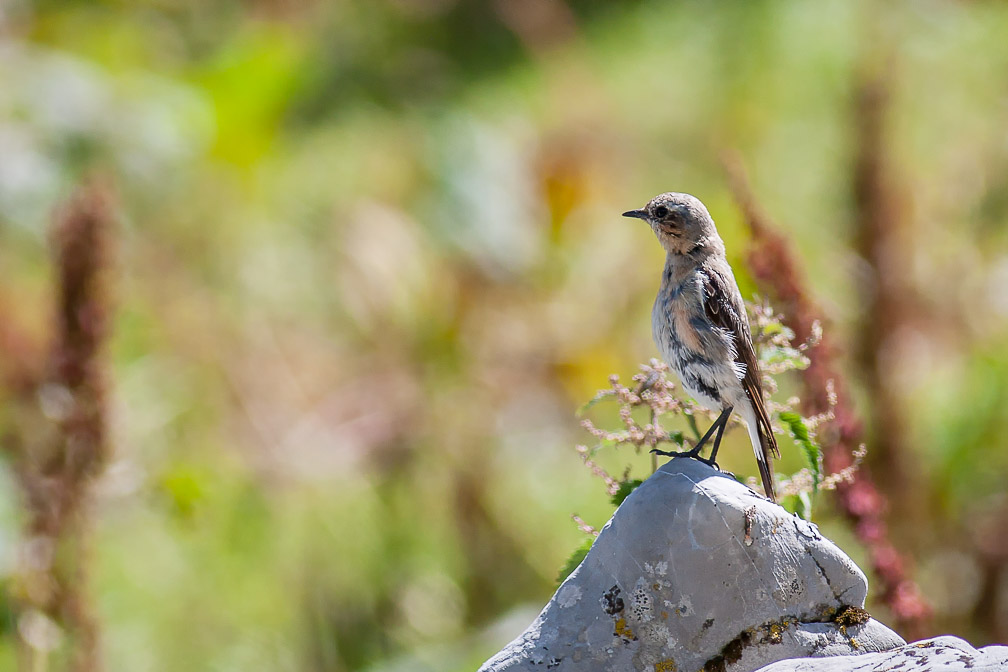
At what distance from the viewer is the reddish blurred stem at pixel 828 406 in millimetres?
2926

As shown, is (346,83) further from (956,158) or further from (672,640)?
(672,640)

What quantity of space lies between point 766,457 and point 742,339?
→ 0.30 metres

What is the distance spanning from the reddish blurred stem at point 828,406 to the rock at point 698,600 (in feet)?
2.22

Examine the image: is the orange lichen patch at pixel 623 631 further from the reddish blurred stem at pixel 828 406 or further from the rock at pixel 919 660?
the reddish blurred stem at pixel 828 406

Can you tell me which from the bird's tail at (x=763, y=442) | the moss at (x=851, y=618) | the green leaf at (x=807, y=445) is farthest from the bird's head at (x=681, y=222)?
the moss at (x=851, y=618)

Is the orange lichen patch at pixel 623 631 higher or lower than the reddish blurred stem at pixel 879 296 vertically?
lower

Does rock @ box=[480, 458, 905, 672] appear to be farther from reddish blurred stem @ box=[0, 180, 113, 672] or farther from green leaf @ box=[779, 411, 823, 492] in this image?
reddish blurred stem @ box=[0, 180, 113, 672]

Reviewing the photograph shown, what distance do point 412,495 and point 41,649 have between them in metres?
3.43

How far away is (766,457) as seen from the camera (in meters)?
2.63

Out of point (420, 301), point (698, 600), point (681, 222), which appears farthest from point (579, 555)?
point (420, 301)

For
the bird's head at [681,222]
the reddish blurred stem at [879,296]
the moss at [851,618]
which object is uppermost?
the reddish blurred stem at [879,296]

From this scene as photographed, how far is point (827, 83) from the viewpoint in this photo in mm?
10789

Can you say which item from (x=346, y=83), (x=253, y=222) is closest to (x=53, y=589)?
(x=253, y=222)

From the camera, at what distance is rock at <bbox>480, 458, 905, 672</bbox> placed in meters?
2.27
